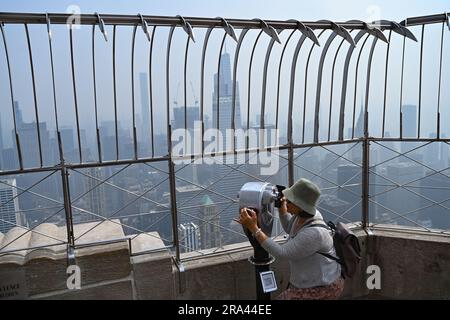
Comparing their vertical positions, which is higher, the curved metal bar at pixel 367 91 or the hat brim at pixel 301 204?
the curved metal bar at pixel 367 91

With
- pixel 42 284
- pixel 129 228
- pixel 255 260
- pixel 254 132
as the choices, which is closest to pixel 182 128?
pixel 254 132

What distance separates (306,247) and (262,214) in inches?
14.7

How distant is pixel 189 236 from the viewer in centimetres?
360

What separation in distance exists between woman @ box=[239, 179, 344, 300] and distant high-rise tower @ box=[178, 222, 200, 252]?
125 cm

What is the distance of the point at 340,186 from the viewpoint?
389 cm

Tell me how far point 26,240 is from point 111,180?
97 centimetres

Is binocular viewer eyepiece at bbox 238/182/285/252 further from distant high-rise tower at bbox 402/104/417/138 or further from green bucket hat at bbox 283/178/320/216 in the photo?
distant high-rise tower at bbox 402/104/417/138

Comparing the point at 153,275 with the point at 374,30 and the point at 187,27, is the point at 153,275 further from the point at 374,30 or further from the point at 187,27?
the point at 374,30

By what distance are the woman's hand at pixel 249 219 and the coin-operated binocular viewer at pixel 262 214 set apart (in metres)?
0.05

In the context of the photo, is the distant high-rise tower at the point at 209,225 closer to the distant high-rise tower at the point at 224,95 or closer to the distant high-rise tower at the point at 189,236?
the distant high-rise tower at the point at 189,236

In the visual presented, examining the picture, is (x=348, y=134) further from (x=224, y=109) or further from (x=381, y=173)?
(x=224, y=109)

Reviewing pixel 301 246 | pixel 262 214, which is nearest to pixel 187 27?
pixel 262 214

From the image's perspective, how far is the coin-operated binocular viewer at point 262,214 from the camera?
95.3 inches

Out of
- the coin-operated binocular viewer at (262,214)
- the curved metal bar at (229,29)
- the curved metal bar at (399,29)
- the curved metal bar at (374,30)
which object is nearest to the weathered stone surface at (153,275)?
the coin-operated binocular viewer at (262,214)
